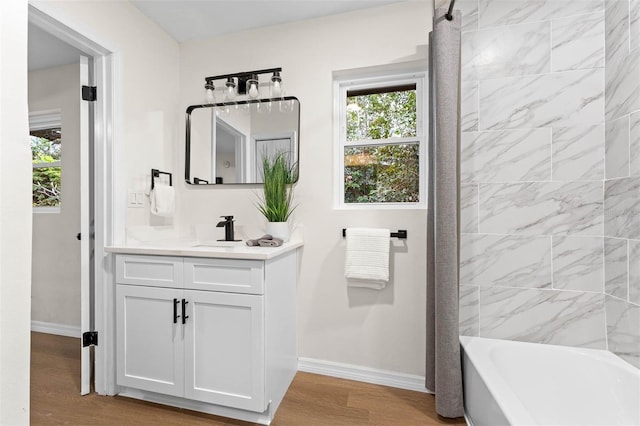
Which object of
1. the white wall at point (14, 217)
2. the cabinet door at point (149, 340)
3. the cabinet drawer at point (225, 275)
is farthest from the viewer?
the cabinet door at point (149, 340)

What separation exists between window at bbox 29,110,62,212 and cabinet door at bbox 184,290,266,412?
217cm

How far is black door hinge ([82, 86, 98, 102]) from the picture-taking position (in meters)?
1.80

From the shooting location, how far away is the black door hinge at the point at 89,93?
1.80 m

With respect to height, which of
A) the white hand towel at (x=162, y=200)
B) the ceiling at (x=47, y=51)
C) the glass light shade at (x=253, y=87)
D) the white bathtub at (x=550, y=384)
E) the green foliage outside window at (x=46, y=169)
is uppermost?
the ceiling at (x=47, y=51)

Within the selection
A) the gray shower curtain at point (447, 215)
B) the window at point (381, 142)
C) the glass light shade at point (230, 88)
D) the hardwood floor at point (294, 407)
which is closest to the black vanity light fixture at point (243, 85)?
the glass light shade at point (230, 88)

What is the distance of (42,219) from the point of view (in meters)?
2.69

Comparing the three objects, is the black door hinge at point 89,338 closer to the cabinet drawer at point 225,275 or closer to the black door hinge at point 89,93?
the cabinet drawer at point 225,275

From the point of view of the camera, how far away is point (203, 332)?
158cm

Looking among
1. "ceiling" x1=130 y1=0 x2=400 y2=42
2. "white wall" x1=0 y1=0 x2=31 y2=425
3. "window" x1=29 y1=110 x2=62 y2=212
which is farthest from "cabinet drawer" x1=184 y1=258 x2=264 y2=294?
"window" x1=29 y1=110 x2=62 y2=212

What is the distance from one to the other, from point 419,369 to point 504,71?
6.11 feet

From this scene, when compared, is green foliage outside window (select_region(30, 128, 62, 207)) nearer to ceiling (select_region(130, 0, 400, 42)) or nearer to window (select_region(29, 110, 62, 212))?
window (select_region(29, 110, 62, 212))

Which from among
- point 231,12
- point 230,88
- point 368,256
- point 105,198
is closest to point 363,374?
point 368,256

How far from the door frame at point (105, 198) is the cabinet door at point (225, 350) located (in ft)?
1.99

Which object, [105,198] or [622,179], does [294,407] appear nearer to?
[105,198]
